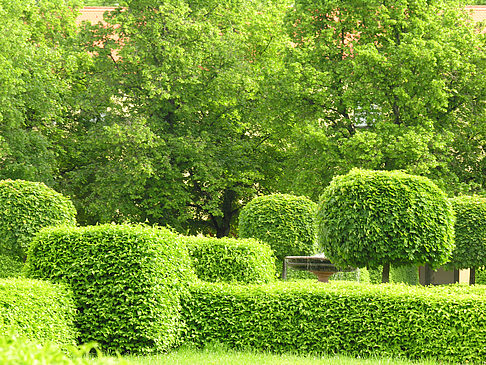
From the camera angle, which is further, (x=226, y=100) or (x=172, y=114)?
(x=172, y=114)

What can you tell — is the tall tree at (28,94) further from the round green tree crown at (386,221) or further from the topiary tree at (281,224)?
the round green tree crown at (386,221)

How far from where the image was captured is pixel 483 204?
15.5 m

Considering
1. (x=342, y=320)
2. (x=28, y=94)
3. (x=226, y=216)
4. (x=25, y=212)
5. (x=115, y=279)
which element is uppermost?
(x=28, y=94)

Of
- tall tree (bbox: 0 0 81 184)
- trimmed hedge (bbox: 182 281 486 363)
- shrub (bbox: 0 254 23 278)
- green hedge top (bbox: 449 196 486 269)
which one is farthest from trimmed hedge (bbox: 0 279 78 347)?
tall tree (bbox: 0 0 81 184)

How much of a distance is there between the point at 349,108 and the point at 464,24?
5177 millimetres

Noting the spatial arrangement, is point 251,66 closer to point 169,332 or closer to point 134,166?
point 134,166

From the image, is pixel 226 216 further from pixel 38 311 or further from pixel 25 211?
pixel 38 311

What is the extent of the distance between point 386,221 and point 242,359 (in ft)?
15.1

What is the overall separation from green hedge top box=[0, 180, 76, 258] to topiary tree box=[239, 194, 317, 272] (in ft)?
16.1

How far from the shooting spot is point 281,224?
1608 cm

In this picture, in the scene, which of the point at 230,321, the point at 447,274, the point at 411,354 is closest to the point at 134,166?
the point at 230,321

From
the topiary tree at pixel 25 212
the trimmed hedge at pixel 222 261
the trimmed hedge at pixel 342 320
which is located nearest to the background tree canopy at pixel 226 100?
the topiary tree at pixel 25 212

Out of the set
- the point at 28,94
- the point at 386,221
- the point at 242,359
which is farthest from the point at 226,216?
the point at 242,359

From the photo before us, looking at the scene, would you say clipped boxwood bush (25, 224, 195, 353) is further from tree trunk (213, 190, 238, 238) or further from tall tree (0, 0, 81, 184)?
tree trunk (213, 190, 238, 238)
